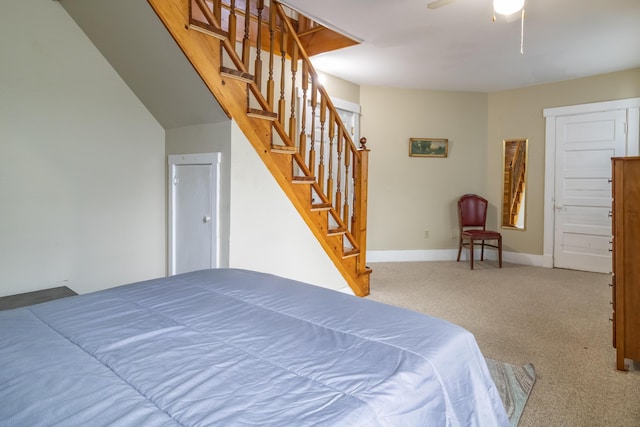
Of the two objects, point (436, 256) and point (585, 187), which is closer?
point (585, 187)

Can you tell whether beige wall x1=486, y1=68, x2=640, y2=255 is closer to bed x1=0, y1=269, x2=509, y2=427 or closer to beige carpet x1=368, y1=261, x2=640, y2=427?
beige carpet x1=368, y1=261, x2=640, y2=427

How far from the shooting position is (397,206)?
5.54 m

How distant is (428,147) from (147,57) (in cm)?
408

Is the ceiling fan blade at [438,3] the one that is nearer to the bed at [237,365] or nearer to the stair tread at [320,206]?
the stair tread at [320,206]

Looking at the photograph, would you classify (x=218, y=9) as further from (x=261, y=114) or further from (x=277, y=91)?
(x=277, y=91)

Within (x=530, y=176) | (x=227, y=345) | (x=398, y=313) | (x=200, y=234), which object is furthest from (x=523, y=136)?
(x=227, y=345)

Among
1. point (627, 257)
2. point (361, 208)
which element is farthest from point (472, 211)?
point (627, 257)

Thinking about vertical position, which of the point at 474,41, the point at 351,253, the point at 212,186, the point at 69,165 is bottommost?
the point at 351,253

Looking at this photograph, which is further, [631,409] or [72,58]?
Answer: [72,58]

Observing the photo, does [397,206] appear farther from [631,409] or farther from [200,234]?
[631,409]

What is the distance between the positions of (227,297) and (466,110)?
520 centimetres

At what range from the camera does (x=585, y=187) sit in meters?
4.84

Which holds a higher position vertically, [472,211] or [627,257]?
[472,211]

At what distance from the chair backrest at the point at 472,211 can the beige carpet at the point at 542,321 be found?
574 millimetres
